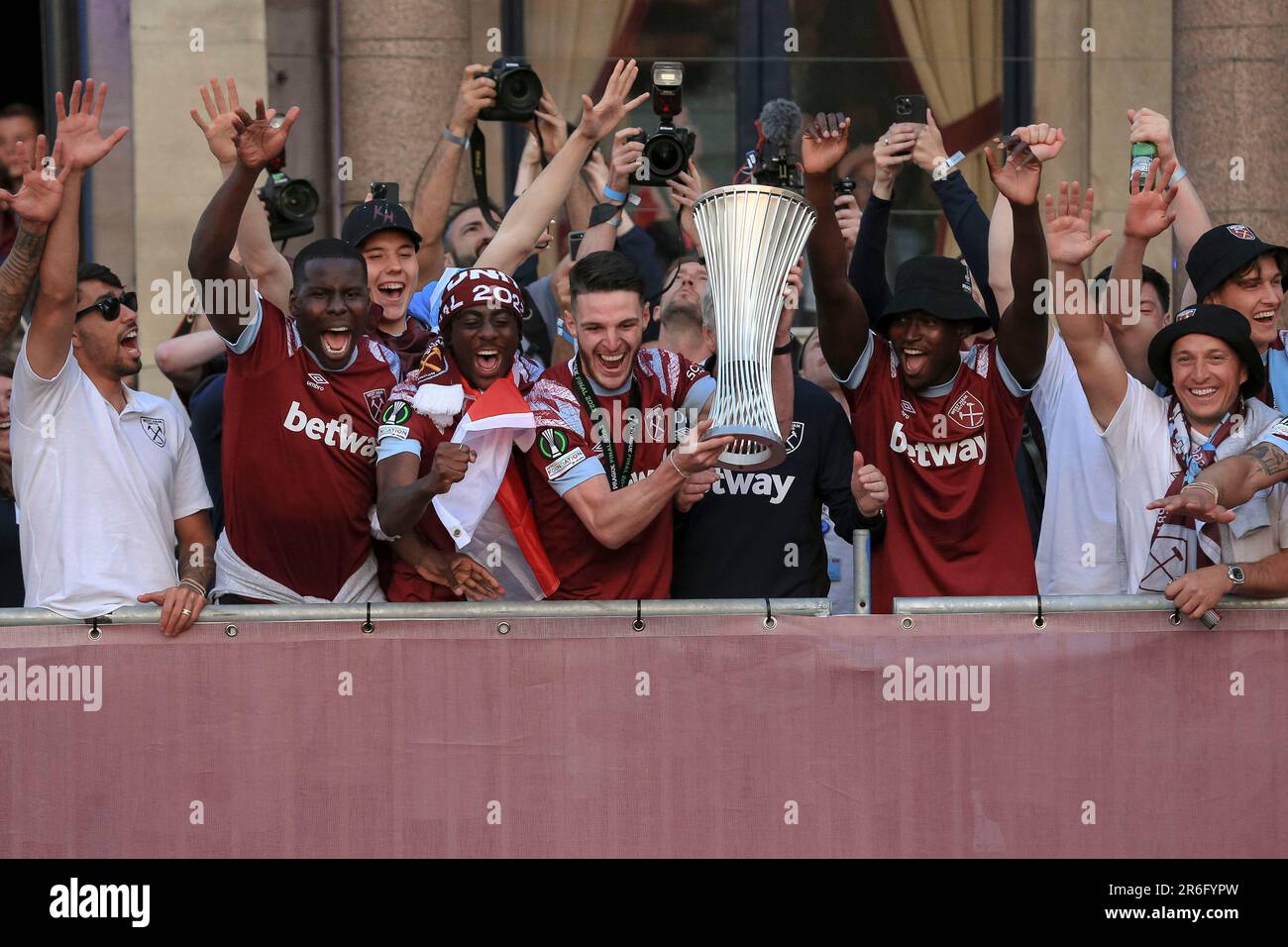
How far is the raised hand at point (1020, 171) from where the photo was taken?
17.8 ft

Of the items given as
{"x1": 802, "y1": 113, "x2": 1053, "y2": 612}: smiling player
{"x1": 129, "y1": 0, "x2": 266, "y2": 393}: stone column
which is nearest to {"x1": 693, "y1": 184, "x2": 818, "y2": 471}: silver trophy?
{"x1": 802, "y1": 113, "x2": 1053, "y2": 612}: smiling player

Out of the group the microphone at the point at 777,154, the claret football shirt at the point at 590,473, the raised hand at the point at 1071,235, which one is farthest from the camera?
the microphone at the point at 777,154

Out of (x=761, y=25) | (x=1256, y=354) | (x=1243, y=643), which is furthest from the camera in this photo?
(x=761, y=25)

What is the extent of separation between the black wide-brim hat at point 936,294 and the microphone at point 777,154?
540mm

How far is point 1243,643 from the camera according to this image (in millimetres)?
4746

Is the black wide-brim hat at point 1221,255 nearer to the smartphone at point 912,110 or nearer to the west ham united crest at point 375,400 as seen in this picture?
the smartphone at point 912,110

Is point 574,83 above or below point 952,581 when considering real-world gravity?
above

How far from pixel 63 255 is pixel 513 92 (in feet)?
6.62

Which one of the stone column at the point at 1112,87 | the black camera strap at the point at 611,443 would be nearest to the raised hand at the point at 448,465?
the black camera strap at the point at 611,443

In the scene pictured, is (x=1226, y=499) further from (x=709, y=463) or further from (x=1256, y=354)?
(x=709, y=463)

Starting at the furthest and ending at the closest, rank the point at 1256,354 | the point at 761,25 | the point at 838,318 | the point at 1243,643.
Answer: the point at 761,25, the point at 838,318, the point at 1256,354, the point at 1243,643
